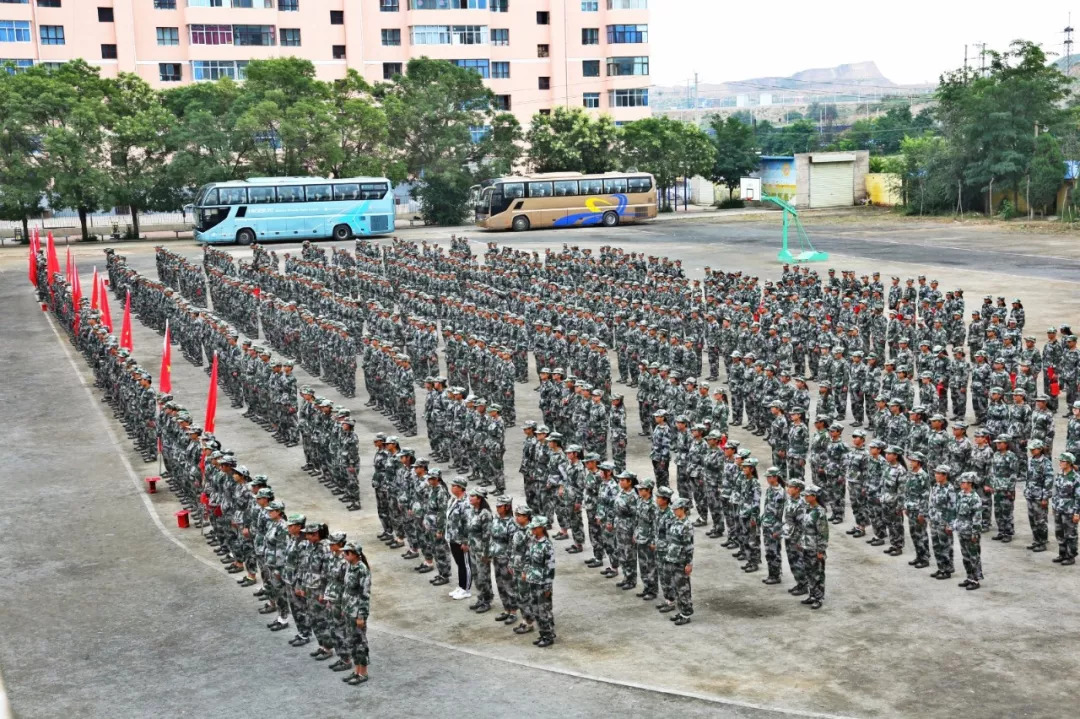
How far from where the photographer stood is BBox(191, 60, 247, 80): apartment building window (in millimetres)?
68938

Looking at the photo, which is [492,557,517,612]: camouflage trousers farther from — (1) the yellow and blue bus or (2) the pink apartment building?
(2) the pink apartment building

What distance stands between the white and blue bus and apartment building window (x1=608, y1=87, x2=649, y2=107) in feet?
105

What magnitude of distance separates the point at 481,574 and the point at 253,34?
210 ft

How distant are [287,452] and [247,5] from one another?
5747 cm

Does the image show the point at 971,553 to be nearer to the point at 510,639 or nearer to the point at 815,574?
the point at 815,574

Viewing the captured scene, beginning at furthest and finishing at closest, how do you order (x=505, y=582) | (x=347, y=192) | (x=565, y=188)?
(x=565, y=188)
(x=347, y=192)
(x=505, y=582)

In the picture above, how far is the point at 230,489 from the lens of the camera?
12453 millimetres

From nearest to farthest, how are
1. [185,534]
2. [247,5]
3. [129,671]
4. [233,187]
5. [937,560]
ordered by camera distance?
1. [129,671]
2. [937,560]
3. [185,534]
4. [233,187]
5. [247,5]

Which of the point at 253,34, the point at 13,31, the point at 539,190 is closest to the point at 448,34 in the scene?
the point at 253,34

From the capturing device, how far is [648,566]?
11633 millimetres

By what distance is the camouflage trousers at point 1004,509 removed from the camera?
1292 centimetres

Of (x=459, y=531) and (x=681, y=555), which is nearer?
(x=681, y=555)

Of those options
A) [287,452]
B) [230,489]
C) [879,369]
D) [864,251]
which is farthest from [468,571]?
[864,251]

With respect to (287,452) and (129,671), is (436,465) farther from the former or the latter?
(129,671)
